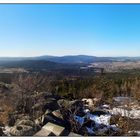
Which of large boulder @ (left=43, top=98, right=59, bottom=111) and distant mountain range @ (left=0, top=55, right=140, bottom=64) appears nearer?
distant mountain range @ (left=0, top=55, right=140, bottom=64)

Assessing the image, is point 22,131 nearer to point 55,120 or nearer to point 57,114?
point 55,120

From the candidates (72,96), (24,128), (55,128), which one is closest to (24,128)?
(24,128)

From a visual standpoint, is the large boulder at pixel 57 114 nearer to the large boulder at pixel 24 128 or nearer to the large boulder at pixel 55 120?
the large boulder at pixel 55 120

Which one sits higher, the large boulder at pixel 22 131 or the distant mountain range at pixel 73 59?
the distant mountain range at pixel 73 59

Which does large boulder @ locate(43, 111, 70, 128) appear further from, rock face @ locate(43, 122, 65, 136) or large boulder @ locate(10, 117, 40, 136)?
large boulder @ locate(10, 117, 40, 136)

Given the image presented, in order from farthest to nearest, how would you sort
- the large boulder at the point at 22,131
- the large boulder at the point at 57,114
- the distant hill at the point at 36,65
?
the large boulder at the point at 57,114 < the distant hill at the point at 36,65 < the large boulder at the point at 22,131

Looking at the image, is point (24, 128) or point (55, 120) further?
point (55, 120)

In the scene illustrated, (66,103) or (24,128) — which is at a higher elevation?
(66,103)

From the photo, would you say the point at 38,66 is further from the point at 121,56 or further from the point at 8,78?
the point at 121,56

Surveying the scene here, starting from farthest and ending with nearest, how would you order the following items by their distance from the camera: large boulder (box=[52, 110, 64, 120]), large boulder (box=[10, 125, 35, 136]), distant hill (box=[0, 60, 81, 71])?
large boulder (box=[52, 110, 64, 120])
distant hill (box=[0, 60, 81, 71])
large boulder (box=[10, 125, 35, 136])

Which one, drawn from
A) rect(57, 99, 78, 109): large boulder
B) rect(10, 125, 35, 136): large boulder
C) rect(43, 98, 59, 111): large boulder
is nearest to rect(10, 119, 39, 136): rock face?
rect(10, 125, 35, 136): large boulder

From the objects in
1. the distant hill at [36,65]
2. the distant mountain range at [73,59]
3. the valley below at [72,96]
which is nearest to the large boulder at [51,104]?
the valley below at [72,96]

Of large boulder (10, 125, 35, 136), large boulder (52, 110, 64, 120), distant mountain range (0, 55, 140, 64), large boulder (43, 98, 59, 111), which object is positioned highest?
distant mountain range (0, 55, 140, 64)

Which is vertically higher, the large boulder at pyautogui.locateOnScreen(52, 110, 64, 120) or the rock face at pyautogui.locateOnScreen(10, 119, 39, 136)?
the large boulder at pyautogui.locateOnScreen(52, 110, 64, 120)
